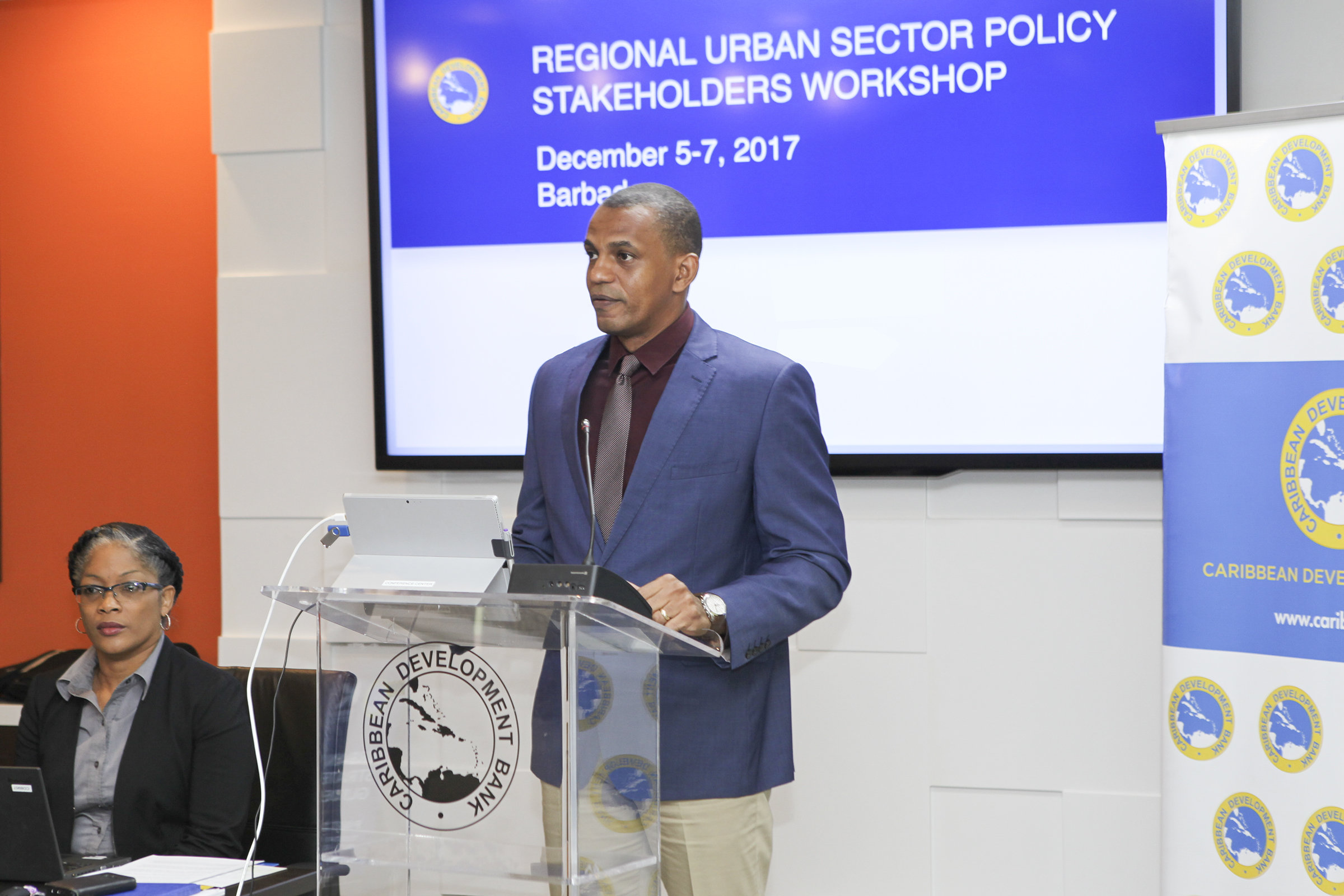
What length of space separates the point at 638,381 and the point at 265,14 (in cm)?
226

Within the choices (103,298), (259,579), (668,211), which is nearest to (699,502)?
(668,211)

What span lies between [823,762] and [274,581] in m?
1.70

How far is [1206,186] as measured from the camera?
2.46m

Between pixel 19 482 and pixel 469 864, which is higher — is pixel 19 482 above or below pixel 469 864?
above

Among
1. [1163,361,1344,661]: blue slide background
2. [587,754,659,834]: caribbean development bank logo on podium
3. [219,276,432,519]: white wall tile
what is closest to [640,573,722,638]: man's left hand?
[587,754,659,834]: caribbean development bank logo on podium

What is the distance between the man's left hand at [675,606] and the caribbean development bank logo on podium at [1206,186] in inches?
55.1

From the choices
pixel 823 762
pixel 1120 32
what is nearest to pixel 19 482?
pixel 823 762

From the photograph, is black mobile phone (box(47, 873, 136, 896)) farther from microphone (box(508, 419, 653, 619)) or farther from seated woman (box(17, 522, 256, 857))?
microphone (box(508, 419, 653, 619))

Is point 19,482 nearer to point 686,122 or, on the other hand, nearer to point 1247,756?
point 686,122

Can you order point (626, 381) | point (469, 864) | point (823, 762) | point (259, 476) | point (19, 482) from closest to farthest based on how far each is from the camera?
point (469, 864)
point (626, 381)
point (823, 762)
point (259, 476)
point (19, 482)

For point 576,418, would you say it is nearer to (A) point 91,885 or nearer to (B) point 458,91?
(A) point 91,885

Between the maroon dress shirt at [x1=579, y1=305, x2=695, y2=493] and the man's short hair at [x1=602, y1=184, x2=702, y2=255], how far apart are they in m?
0.12

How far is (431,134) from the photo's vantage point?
11.7ft

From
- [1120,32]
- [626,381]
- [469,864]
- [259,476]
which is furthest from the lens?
[259,476]
